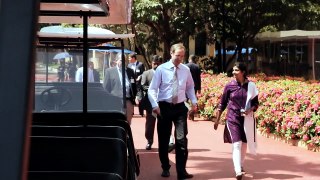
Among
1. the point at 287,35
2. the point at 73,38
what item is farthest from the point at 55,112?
the point at 287,35

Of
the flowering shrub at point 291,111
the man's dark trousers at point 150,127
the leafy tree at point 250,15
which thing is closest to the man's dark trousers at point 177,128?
the man's dark trousers at point 150,127

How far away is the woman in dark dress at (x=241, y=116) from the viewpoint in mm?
7773

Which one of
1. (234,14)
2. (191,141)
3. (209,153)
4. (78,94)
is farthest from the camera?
(234,14)

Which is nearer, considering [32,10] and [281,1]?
[32,10]

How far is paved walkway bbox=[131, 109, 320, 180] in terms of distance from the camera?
329 inches

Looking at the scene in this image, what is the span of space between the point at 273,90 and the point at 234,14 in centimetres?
1258

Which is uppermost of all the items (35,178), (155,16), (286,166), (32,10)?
(155,16)

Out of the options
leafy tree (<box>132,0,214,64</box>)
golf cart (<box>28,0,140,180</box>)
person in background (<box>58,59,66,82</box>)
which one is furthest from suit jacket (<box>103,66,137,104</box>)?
leafy tree (<box>132,0,214,64</box>)

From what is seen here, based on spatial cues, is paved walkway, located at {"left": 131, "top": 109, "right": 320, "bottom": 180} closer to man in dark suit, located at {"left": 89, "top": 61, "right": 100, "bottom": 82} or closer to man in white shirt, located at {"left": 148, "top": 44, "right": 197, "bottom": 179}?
man in white shirt, located at {"left": 148, "top": 44, "right": 197, "bottom": 179}

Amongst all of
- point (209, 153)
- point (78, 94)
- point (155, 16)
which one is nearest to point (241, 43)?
point (155, 16)

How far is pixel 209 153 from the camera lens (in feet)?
34.0

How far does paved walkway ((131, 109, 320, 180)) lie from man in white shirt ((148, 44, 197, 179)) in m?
0.60

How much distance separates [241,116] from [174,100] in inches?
38.5

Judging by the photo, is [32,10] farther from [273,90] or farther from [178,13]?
[178,13]
